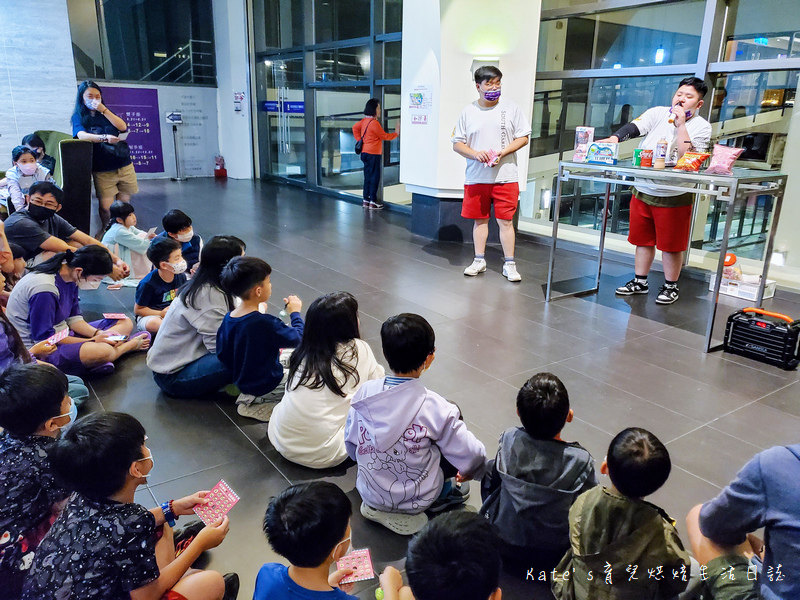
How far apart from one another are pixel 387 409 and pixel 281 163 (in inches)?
381

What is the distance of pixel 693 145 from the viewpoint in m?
3.72

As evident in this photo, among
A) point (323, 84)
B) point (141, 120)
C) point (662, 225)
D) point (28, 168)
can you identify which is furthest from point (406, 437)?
point (141, 120)

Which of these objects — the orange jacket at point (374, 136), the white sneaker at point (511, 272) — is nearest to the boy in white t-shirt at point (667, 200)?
the white sneaker at point (511, 272)

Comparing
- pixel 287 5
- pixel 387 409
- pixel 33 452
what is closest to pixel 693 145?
pixel 387 409

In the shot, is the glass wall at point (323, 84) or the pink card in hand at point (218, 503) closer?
the pink card in hand at point (218, 503)

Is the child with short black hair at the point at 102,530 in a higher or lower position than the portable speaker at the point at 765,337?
higher

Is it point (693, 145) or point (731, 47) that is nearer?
point (693, 145)

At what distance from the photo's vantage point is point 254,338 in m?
2.44

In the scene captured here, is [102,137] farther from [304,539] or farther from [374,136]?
[304,539]

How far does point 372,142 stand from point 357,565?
695cm

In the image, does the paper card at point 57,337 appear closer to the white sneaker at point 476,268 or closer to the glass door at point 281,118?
the white sneaker at point 476,268

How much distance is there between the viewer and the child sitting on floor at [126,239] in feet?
13.9

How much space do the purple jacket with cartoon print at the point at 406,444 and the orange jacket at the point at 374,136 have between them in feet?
20.8

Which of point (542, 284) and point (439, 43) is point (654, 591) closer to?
point (542, 284)
